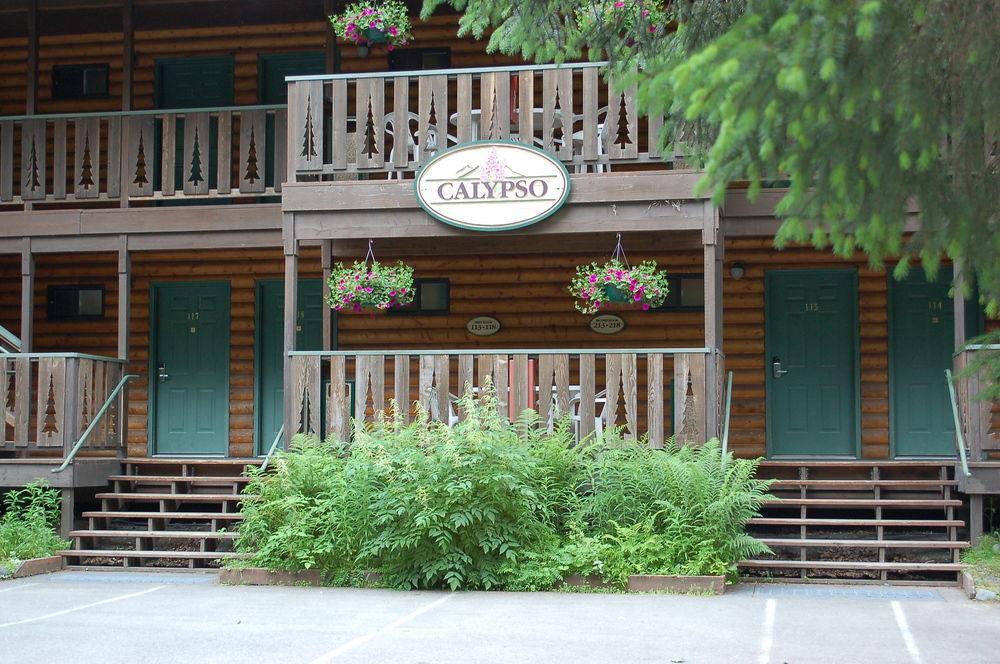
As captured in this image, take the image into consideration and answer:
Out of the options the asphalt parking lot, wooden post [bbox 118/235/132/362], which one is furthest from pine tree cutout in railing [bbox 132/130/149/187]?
the asphalt parking lot

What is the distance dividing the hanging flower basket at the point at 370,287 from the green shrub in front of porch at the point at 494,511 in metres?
1.62

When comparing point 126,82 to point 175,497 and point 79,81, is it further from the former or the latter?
point 175,497

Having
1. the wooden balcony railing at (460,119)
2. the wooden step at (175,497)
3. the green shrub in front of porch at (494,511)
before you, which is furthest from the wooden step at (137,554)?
the wooden balcony railing at (460,119)

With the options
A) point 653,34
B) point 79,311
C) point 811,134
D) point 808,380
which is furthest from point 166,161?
point 811,134

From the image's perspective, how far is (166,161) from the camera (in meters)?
12.8

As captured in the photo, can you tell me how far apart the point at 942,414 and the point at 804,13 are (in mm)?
9330

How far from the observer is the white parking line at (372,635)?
6.61 meters

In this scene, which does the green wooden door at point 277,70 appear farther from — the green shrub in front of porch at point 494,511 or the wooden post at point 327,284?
the green shrub in front of porch at point 494,511

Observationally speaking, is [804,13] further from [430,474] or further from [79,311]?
[79,311]

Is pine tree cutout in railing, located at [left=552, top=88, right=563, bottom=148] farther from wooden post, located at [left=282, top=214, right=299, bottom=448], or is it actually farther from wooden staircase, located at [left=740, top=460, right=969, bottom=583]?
wooden staircase, located at [left=740, top=460, right=969, bottom=583]

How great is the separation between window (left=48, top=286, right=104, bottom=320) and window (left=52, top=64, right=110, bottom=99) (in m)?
2.42

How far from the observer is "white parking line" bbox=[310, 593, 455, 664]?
6.61m

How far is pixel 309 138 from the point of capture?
11.5m

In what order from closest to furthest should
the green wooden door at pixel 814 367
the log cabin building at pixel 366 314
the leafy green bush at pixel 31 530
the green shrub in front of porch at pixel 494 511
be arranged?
the green shrub in front of porch at pixel 494 511
the leafy green bush at pixel 31 530
the log cabin building at pixel 366 314
the green wooden door at pixel 814 367
